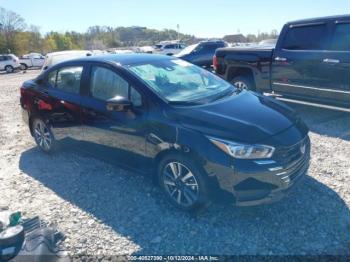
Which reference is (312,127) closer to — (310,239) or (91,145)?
(310,239)

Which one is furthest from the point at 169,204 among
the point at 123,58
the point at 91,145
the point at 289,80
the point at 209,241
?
the point at 289,80

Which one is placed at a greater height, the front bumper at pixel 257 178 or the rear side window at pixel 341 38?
the rear side window at pixel 341 38

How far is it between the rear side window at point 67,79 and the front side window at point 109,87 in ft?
1.07

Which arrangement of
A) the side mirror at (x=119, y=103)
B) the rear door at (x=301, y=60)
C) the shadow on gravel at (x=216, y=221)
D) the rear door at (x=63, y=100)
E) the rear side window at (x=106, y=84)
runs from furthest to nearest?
the rear door at (x=301, y=60)
the rear door at (x=63, y=100)
the rear side window at (x=106, y=84)
the side mirror at (x=119, y=103)
the shadow on gravel at (x=216, y=221)

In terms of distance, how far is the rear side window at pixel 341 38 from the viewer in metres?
5.34

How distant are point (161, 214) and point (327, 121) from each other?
4.27m

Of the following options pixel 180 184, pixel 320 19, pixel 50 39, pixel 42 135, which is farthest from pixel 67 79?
pixel 50 39

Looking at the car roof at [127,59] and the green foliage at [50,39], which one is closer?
the car roof at [127,59]

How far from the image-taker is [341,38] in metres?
5.42

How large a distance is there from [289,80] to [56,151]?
465 centimetres

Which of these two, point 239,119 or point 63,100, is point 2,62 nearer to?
point 63,100

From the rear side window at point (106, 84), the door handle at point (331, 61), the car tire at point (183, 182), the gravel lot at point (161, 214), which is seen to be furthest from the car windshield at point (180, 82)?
the door handle at point (331, 61)

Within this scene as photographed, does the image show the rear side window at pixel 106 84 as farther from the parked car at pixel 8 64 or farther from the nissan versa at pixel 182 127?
the parked car at pixel 8 64

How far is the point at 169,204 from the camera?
3.41 meters
